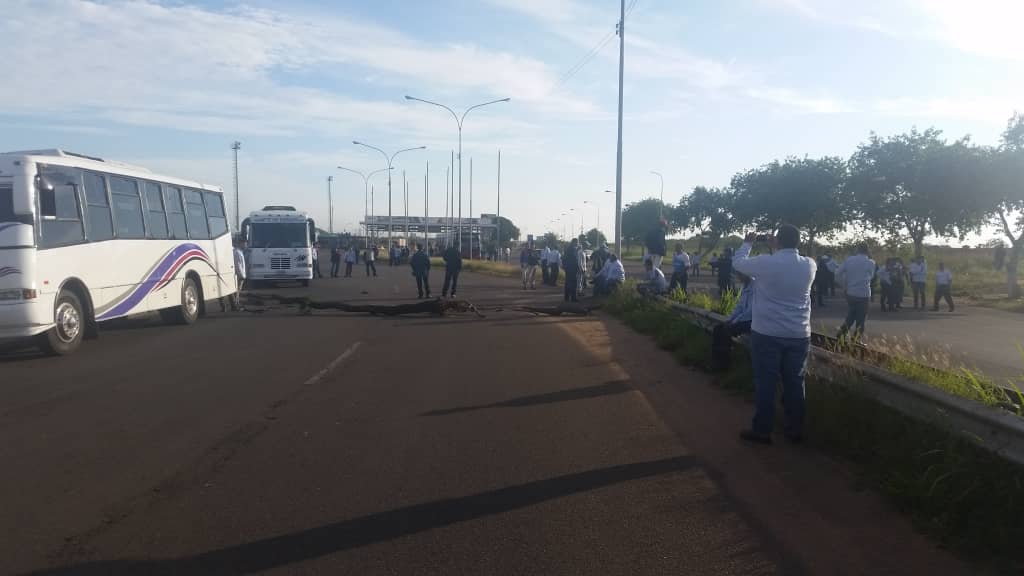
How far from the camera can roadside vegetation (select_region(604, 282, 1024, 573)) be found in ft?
15.5

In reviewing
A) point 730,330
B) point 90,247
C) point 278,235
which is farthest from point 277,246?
point 730,330

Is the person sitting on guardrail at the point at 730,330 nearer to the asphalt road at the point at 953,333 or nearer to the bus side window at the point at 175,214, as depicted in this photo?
the asphalt road at the point at 953,333

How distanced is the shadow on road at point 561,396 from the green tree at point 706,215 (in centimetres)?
5291

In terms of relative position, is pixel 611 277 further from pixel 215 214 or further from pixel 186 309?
pixel 186 309

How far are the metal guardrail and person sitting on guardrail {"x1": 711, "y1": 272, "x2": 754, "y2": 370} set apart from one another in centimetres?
112

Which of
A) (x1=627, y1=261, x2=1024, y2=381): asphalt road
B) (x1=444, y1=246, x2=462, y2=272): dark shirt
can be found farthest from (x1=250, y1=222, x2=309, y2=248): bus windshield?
(x1=627, y1=261, x2=1024, y2=381): asphalt road

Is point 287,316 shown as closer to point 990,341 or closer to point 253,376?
point 253,376

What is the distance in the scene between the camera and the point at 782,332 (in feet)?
22.6

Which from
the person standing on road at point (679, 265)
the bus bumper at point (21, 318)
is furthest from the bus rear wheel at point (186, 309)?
the person standing on road at point (679, 265)

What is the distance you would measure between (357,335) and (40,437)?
836 cm

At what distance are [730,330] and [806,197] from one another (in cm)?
3982

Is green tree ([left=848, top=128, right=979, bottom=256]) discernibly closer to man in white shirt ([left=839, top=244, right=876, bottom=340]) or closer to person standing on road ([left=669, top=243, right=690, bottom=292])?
person standing on road ([left=669, top=243, right=690, bottom=292])

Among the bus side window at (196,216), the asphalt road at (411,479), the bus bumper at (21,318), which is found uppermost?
the bus side window at (196,216)

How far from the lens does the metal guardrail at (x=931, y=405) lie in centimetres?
518
